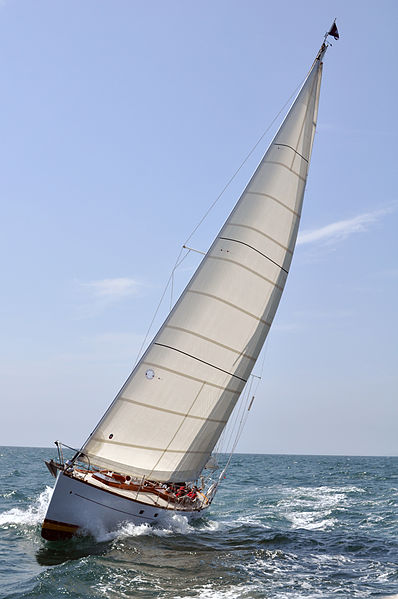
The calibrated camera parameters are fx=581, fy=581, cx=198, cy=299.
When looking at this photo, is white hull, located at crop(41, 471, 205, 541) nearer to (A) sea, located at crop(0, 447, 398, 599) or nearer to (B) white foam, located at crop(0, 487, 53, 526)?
(A) sea, located at crop(0, 447, 398, 599)

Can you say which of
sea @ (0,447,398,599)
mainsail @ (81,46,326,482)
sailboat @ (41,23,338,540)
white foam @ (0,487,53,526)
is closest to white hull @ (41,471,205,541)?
sailboat @ (41,23,338,540)

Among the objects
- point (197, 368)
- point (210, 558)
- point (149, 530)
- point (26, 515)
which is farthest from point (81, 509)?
Answer: point (26, 515)

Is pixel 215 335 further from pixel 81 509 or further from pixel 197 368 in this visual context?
pixel 81 509

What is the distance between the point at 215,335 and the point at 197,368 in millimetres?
1104

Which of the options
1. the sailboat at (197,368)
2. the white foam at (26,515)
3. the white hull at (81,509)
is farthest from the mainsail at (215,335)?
the white foam at (26,515)

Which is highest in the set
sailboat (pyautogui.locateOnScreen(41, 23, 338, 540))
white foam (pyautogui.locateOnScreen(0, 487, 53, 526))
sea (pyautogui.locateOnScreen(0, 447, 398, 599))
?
sailboat (pyautogui.locateOnScreen(41, 23, 338, 540))

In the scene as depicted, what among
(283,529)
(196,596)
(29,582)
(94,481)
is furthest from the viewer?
(283,529)

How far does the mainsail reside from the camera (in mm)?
16234

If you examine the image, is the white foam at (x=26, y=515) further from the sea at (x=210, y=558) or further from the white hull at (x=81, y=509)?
the white hull at (x=81, y=509)

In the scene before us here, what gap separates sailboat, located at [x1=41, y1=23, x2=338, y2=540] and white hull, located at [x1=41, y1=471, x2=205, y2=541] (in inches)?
1.0

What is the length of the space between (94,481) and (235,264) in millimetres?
7390

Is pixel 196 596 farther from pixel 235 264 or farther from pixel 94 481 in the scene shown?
pixel 235 264

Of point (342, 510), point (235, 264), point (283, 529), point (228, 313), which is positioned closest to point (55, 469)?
point (228, 313)

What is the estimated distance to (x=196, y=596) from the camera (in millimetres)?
11250
